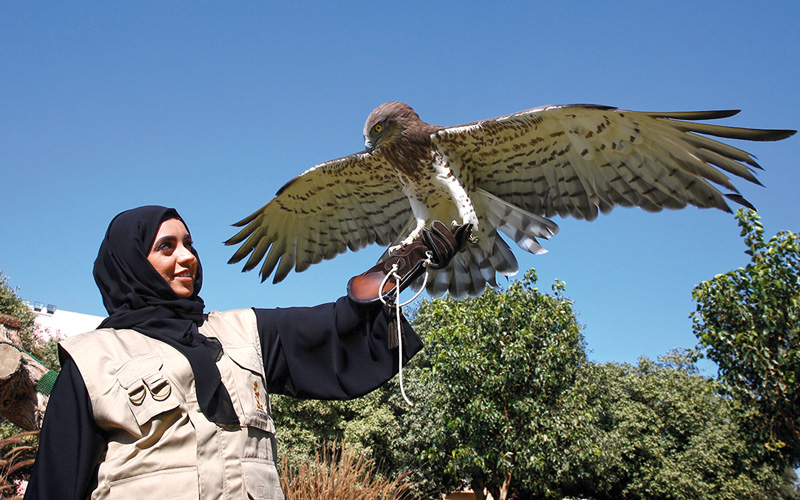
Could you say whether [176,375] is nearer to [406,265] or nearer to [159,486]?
[159,486]

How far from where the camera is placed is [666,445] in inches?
1025

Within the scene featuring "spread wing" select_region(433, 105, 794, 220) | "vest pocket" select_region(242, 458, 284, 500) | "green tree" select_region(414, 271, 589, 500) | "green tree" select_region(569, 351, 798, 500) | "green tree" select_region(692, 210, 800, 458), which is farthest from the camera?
"green tree" select_region(569, 351, 798, 500)

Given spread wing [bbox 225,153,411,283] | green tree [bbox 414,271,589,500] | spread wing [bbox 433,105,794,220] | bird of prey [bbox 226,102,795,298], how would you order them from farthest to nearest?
green tree [bbox 414,271,589,500] → spread wing [bbox 225,153,411,283] → bird of prey [bbox 226,102,795,298] → spread wing [bbox 433,105,794,220]

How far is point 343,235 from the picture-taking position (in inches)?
174

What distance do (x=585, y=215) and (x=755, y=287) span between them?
976 centimetres

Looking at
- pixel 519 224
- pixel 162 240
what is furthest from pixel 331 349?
pixel 519 224

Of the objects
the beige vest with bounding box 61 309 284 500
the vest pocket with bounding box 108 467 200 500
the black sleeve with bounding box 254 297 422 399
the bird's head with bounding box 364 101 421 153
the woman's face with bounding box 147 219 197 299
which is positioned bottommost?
the vest pocket with bounding box 108 467 200 500

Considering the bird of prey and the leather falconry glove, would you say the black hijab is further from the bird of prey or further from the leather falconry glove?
the bird of prey

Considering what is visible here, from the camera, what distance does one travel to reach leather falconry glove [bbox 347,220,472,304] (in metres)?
1.95

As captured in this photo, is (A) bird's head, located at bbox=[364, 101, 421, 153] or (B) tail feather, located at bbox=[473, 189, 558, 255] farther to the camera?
(A) bird's head, located at bbox=[364, 101, 421, 153]

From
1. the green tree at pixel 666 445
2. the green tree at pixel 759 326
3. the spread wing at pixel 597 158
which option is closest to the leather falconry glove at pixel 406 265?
the spread wing at pixel 597 158

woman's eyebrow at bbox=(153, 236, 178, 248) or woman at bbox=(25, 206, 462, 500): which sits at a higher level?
woman's eyebrow at bbox=(153, 236, 178, 248)

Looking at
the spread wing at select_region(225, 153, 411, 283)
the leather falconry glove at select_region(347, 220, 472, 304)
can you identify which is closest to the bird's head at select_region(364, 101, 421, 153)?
the spread wing at select_region(225, 153, 411, 283)

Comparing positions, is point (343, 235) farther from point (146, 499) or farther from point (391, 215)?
point (146, 499)
